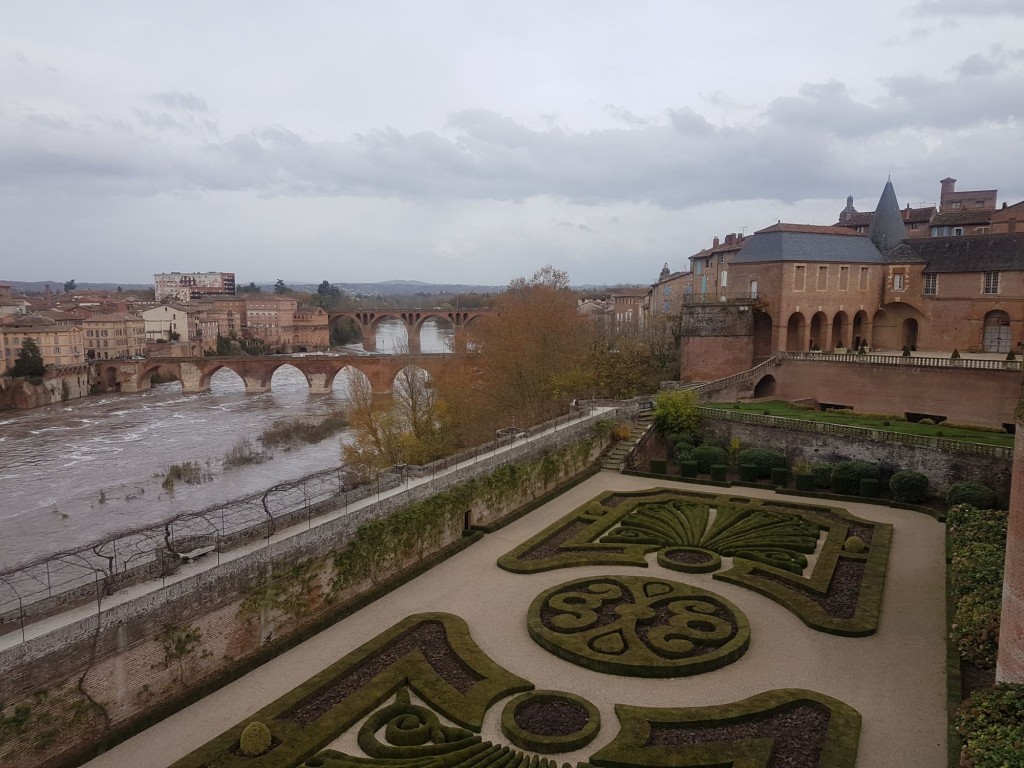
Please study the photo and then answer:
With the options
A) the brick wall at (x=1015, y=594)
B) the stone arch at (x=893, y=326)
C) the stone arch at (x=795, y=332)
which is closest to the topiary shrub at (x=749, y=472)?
the stone arch at (x=795, y=332)

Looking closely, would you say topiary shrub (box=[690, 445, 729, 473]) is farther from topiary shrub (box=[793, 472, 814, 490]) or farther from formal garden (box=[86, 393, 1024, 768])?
formal garden (box=[86, 393, 1024, 768])

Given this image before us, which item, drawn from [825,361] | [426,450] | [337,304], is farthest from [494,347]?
[337,304]

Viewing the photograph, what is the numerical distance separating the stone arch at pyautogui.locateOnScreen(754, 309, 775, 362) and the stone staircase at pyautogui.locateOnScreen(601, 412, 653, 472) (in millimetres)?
11722

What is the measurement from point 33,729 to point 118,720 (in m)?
1.53

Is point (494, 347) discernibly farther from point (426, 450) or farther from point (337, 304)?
point (337, 304)

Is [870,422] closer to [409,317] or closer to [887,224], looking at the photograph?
[887,224]

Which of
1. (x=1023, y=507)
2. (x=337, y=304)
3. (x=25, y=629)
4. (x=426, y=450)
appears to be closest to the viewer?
(x=1023, y=507)

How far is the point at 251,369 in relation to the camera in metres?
70.7

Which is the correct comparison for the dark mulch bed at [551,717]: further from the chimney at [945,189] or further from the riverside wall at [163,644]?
the chimney at [945,189]

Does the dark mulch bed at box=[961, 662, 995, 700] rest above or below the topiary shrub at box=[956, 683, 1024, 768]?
below

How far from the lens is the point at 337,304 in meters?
148

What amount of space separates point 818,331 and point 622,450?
18.0 meters

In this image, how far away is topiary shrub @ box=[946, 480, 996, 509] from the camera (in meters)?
22.6

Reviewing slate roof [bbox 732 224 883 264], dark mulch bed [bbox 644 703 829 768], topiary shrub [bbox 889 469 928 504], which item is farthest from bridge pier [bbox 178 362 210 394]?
dark mulch bed [bbox 644 703 829 768]
